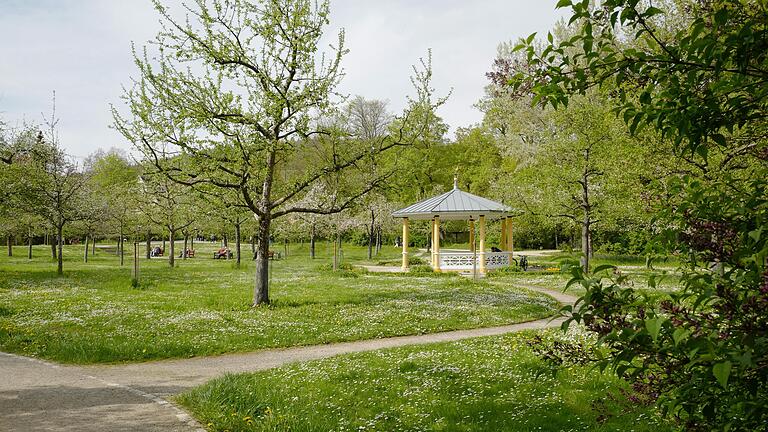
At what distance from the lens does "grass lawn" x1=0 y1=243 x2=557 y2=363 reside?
37.6 ft

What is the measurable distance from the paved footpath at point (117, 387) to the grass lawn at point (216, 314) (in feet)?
1.86

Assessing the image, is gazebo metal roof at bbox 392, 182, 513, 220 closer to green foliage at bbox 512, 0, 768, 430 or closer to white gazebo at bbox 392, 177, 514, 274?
white gazebo at bbox 392, 177, 514, 274

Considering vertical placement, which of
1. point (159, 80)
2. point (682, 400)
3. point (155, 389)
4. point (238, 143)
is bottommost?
point (155, 389)

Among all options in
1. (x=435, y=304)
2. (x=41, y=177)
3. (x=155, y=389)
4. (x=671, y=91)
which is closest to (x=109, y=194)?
(x=41, y=177)

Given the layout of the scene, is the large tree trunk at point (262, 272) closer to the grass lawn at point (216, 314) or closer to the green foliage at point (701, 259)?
the grass lawn at point (216, 314)

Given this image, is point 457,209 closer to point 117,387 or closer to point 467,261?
point 467,261

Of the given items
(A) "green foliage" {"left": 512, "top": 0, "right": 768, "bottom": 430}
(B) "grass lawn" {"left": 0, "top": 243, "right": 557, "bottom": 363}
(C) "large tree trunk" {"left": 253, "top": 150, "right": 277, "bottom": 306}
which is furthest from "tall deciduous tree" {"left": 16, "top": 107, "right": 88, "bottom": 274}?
(A) "green foliage" {"left": 512, "top": 0, "right": 768, "bottom": 430}

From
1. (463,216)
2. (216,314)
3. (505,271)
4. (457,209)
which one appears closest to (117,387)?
(216,314)

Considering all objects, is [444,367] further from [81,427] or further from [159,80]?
[159,80]

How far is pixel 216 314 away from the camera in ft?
48.5

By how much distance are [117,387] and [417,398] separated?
498 centimetres

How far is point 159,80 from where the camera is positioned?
50.3 feet

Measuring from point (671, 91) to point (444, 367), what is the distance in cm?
679

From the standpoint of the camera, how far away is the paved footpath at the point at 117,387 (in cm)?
673
